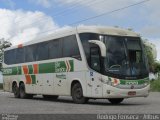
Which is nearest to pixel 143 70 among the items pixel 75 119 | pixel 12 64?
pixel 75 119

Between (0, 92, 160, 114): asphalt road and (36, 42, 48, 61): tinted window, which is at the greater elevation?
(36, 42, 48, 61): tinted window

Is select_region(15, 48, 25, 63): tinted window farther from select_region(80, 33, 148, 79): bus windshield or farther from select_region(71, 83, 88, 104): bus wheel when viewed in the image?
select_region(80, 33, 148, 79): bus windshield

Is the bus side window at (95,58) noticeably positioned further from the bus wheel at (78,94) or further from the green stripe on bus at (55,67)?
the green stripe on bus at (55,67)

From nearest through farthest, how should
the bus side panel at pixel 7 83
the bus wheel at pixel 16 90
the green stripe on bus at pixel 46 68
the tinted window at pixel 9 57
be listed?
the green stripe on bus at pixel 46 68 < the bus wheel at pixel 16 90 < the tinted window at pixel 9 57 < the bus side panel at pixel 7 83

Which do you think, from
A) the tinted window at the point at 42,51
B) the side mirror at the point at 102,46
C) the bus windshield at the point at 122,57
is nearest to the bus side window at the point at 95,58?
the bus windshield at the point at 122,57

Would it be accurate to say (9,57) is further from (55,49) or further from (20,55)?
(55,49)

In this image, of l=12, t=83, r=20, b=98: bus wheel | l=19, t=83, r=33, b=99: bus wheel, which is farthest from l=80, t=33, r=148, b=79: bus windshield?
l=12, t=83, r=20, b=98: bus wheel

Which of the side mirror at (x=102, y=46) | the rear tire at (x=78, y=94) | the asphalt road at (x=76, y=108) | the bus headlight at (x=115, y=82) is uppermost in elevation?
the side mirror at (x=102, y=46)

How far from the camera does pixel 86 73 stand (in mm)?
20719

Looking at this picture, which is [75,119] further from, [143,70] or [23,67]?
[23,67]

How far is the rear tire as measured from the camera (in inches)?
834

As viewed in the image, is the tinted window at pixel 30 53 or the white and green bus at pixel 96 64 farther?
the tinted window at pixel 30 53

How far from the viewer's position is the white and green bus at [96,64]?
1997cm

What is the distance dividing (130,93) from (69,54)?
357 centimetres
